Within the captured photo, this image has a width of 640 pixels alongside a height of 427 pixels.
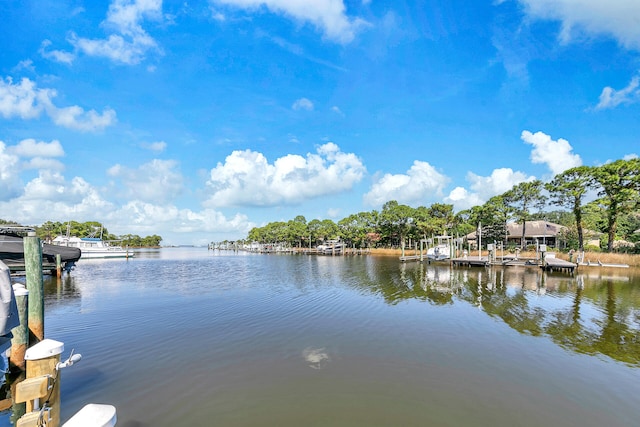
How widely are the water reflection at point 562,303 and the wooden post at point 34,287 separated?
42.8 ft

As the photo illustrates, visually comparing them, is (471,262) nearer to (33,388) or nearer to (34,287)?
(34,287)

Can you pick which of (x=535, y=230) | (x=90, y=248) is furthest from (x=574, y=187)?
(x=90, y=248)

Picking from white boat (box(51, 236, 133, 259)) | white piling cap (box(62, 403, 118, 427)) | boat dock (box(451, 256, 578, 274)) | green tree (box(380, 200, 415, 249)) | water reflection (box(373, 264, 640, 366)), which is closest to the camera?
white piling cap (box(62, 403, 118, 427))

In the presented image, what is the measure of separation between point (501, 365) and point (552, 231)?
59.2m

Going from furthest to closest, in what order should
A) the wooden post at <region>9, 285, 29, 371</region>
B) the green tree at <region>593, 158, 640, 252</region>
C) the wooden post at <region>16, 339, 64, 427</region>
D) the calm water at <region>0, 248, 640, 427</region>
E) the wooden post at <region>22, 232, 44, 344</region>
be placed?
the green tree at <region>593, 158, 640, 252</region>
the wooden post at <region>22, 232, 44, 344</region>
the wooden post at <region>9, 285, 29, 371</region>
the calm water at <region>0, 248, 640, 427</region>
the wooden post at <region>16, 339, 64, 427</region>

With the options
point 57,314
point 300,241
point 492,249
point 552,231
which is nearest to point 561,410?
point 57,314

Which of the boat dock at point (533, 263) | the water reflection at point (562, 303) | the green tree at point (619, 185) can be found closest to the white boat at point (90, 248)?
the water reflection at point (562, 303)

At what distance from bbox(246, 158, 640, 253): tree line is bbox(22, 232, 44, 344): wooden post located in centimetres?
4206

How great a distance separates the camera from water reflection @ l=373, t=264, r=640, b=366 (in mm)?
9789

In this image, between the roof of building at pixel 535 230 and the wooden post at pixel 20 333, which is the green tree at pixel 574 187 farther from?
the wooden post at pixel 20 333

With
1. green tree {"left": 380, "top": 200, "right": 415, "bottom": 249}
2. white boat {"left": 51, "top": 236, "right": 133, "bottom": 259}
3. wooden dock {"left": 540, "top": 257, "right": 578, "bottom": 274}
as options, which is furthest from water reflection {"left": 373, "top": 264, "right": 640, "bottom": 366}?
white boat {"left": 51, "top": 236, "right": 133, "bottom": 259}

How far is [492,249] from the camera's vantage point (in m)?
34.7

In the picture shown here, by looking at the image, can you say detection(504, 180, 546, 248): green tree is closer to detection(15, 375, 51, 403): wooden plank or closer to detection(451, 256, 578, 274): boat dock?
detection(451, 256, 578, 274): boat dock

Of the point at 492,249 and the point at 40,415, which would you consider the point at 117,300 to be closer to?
the point at 40,415
